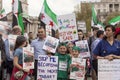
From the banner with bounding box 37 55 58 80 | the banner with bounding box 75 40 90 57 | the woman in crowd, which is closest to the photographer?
the woman in crowd

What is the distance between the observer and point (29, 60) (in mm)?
11227

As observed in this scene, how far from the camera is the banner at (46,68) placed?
1241cm

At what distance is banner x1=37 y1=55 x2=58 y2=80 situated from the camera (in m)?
12.4

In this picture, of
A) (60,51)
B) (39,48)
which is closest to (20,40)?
(60,51)

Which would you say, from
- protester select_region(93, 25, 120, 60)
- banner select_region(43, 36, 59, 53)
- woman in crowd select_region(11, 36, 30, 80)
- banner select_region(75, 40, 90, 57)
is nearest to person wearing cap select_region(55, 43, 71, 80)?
banner select_region(43, 36, 59, 53)

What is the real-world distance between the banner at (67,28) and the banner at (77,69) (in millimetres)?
2150

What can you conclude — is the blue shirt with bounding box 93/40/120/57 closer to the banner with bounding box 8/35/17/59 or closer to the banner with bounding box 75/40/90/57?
the banner with bounding box 8/35/17/59

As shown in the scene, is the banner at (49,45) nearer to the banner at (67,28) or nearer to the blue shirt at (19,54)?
the banner at (67,28)

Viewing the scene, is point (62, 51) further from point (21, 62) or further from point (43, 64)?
point (21, 62)

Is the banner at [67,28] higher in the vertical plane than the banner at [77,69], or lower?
higher

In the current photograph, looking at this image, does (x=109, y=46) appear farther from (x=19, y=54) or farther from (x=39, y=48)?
(x=39, y=48)

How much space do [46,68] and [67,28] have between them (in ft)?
8.53

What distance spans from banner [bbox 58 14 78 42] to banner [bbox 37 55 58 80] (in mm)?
2171

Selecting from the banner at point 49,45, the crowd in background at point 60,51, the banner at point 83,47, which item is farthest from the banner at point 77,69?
the banner at point 83,47
